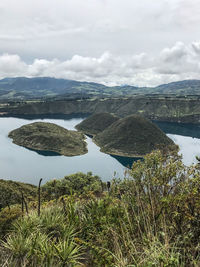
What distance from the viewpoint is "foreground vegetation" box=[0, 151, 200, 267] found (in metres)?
6.29

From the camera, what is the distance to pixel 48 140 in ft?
439

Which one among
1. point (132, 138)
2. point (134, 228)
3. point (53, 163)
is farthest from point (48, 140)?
point (134, 228)

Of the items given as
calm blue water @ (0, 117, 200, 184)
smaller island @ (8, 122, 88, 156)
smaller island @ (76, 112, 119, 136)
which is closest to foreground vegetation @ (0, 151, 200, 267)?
calm blue water @ (0, 117, 200, 184)

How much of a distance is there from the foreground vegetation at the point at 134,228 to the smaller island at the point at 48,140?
109 meters

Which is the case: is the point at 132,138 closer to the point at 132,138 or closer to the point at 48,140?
the point at 132,138

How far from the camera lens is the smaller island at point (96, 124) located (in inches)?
7008

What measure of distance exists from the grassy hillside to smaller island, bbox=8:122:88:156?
16.9m

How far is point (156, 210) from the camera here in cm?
822

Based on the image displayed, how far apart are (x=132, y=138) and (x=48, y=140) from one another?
57.9 meters

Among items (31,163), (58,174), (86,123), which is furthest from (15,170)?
(86,123)

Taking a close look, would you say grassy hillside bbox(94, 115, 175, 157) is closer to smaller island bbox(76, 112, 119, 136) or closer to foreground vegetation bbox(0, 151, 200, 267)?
smaller island bbox(76, 112, 119, 136)

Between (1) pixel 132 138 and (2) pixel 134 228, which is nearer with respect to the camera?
(2) pixel 134 228

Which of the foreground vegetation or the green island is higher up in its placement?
the foreground vegetation

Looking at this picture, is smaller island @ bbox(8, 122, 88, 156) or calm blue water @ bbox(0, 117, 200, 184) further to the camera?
smaller island @ bbox(8, 122, 88, 156)
